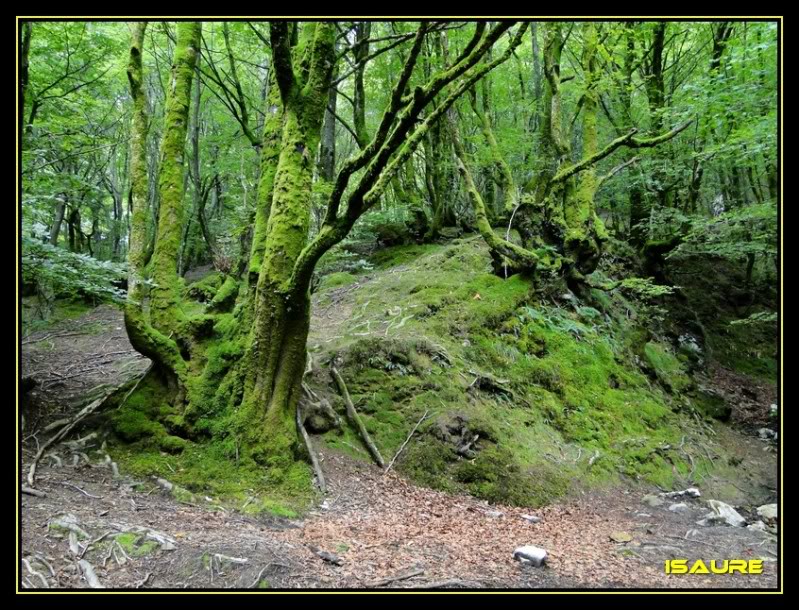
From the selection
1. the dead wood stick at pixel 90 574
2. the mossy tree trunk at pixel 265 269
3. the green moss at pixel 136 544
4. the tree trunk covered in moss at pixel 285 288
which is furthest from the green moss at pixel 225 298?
the dead wood stick at pixel 90 574

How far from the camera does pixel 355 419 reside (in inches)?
277

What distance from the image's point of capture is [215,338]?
6586 millimetres

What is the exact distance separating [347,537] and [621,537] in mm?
2860

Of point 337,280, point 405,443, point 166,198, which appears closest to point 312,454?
point 405,443

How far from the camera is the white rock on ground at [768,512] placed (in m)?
6.60

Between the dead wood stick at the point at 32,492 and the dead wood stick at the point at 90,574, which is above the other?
the dead wood stick at the point at 32,492

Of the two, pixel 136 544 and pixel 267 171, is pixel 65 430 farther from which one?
pixel 267 171

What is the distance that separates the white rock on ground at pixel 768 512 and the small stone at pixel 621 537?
8.18 feet

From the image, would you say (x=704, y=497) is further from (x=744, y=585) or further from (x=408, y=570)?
(x=408, y=570)

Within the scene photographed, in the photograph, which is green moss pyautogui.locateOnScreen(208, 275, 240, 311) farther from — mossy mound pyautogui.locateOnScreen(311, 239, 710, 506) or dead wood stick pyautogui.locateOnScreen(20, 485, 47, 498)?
dead wood stick pyautogui.locateOnScreen(20, 485, 47, 498)

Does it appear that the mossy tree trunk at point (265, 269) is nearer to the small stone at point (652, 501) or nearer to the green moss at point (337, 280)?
the small stone at point (652, 501)

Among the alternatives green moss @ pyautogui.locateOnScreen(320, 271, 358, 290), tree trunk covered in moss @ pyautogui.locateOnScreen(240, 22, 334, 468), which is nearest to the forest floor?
tree trunk covered in moss @ pyautogui.locateOnScreen(240, 22, 334, 468)

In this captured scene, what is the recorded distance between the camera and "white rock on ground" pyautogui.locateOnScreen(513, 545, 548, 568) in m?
4.39
